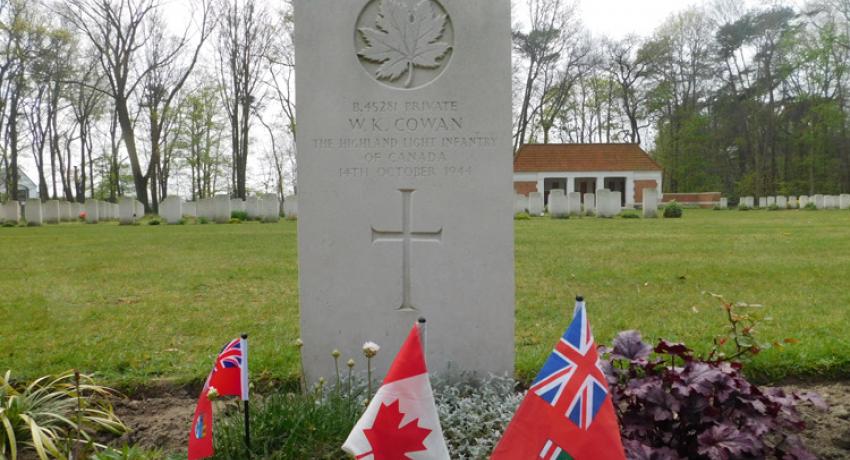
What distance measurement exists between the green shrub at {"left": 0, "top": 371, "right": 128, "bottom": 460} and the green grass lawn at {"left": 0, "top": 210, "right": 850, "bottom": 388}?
24.5 inches

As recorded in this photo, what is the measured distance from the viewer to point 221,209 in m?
22.2

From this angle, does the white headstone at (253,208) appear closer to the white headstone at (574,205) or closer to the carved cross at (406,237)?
the white headstone at (574,205)

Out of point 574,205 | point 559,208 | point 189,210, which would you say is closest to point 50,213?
point 189,210

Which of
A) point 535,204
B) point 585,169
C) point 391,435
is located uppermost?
point 585,169

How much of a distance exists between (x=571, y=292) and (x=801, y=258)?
A: 15.2 ft

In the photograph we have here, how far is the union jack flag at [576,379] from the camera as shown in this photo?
1.61 m

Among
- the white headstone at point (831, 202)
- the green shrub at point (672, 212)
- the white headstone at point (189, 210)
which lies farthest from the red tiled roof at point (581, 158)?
the white headstone at point (189, 210)

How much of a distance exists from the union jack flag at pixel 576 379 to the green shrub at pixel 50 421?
2.01m

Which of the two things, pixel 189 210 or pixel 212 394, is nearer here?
pixel 212 394

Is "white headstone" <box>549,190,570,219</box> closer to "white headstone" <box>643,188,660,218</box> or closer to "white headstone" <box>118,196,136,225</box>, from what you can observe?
"white headstone" <box>643,188,660,218</box>

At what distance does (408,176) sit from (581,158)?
1427 inches

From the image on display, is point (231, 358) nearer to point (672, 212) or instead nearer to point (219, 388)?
point (219, 388)

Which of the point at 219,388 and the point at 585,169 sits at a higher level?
the point at 585,169

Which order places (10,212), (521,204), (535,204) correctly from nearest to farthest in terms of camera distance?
(10,212) → (535,204) → (521,204)
